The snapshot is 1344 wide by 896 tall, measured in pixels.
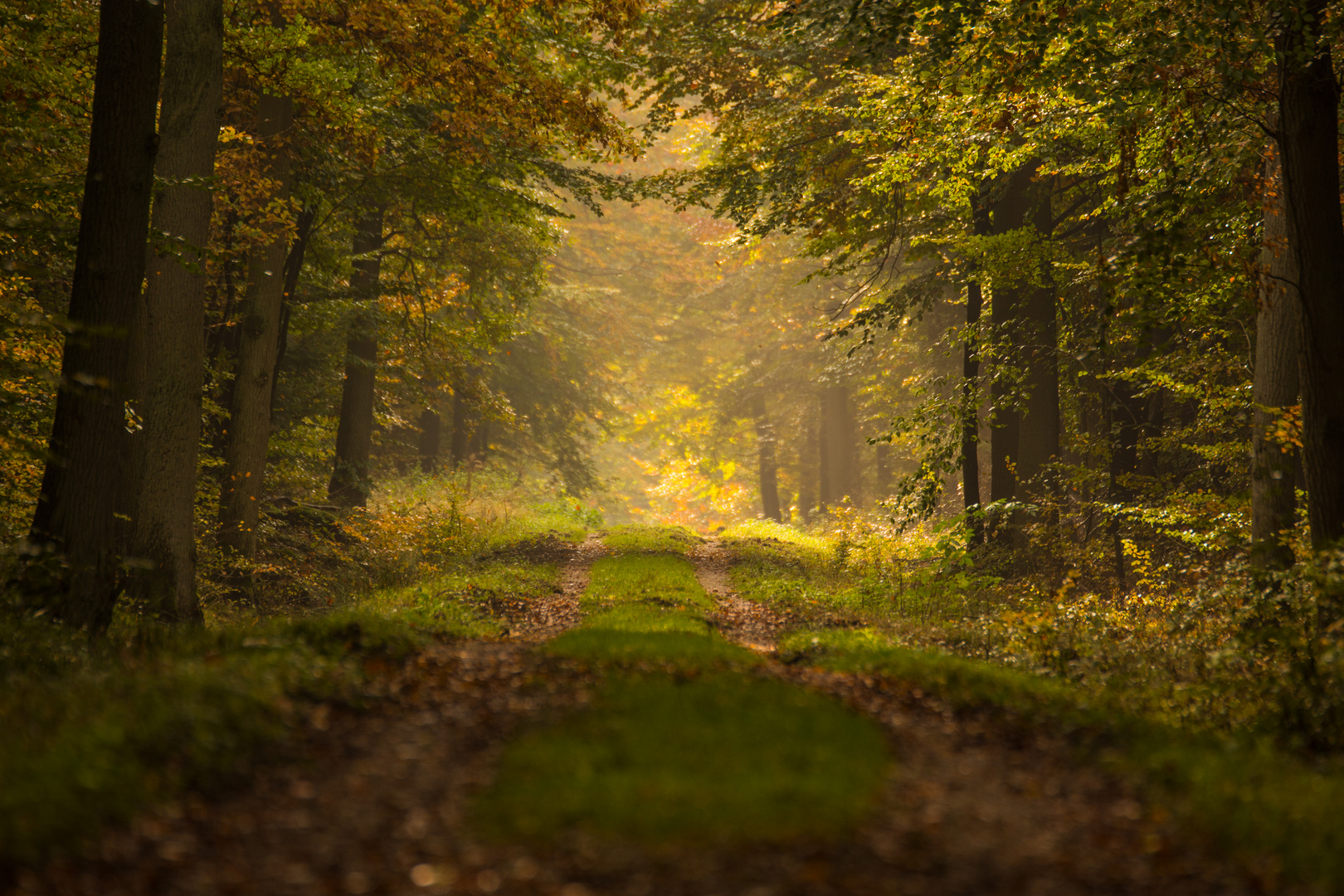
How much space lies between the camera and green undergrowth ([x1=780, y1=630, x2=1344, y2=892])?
4386mm

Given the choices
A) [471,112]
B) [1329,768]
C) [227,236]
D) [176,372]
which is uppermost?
[471,112]

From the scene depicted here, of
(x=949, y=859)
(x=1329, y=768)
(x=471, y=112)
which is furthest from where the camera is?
(x=471, y=112)

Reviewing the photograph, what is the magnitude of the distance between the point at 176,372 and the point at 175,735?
22.7ft

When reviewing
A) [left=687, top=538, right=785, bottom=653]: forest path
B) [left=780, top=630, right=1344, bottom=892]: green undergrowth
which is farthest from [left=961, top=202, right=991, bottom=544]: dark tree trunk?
[left=780, top=630, right=1344, bottom=892]: green undergrowth

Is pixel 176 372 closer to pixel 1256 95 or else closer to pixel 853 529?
pixel 1256 95

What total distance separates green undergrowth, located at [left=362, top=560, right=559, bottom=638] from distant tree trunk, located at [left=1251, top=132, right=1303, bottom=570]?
8578mm

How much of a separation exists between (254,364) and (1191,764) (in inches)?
526

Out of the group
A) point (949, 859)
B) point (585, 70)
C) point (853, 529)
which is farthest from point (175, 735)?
point (853, 529)

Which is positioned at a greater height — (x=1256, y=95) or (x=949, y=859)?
(x=1256, y=95)

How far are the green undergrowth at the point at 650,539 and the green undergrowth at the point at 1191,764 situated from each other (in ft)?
35.5

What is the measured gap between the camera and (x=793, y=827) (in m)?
4.17

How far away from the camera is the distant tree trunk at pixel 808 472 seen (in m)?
39.6

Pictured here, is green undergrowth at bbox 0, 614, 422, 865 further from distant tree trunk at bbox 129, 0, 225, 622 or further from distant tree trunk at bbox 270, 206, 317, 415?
distant tree trunk at bbox 270, 206, 317, 415

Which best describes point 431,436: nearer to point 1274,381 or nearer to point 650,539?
point 650,539
